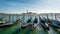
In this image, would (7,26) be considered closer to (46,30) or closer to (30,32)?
(30,32)

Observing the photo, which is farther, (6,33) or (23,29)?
(23,29)

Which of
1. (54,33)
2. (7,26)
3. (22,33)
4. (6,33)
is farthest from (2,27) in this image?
(54,33)

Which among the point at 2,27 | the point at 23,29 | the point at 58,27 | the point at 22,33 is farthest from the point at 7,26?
the point at 58,27

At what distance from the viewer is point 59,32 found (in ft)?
16.2

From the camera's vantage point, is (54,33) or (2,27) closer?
(54,33)

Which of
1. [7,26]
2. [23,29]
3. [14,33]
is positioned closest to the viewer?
[14,33]

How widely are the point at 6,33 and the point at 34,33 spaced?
4.22ft

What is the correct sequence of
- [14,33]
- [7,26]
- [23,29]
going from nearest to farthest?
[14,33] → [23,29] → [7,26]

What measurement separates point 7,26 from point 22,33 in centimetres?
159

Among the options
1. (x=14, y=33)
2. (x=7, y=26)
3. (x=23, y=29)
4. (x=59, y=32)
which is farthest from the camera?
(x=7, y=26)

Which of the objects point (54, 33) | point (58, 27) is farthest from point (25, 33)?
point (58, 27)

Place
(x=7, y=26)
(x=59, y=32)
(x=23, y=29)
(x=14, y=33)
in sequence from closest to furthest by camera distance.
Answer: (x=14, y=33) → (x=59, y=32) → (x=23, y=29) → (x=7, y=26)

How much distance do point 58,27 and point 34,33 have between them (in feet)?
4.83

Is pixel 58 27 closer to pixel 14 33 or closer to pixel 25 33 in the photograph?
pixel 25 33
